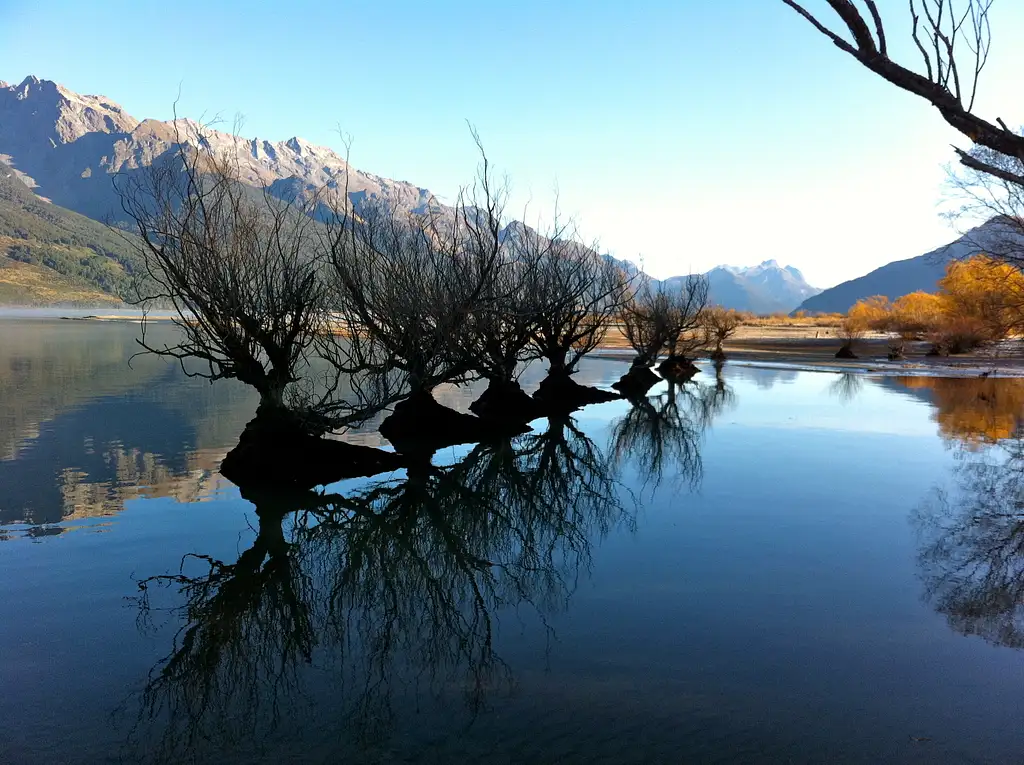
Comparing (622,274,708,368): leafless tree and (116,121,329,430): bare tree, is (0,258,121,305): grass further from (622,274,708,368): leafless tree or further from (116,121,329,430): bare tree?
(116,121,329,430): bare tree

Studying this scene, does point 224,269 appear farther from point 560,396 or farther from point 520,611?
point 560,396

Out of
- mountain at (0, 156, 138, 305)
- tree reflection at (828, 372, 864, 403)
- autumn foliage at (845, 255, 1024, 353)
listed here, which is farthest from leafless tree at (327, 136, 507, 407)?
mountain at (0, 156, 138, 305)

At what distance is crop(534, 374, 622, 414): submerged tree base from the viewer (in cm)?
2544

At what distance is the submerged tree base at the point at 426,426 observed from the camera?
18250 millimetres

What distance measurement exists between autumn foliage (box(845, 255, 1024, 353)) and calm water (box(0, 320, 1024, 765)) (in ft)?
12.5

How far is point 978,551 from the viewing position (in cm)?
940

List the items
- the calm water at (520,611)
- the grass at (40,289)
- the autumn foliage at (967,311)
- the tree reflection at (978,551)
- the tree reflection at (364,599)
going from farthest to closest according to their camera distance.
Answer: the grass at (40,289) < the autumn foliage at (967,311) < the tree reflection at (978,551) < the tree reflection at (364,599) < the calm water at (520,611)

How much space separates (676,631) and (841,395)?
24833 mm

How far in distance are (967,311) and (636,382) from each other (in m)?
30.8

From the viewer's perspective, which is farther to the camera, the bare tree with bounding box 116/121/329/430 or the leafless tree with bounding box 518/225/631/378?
the leafless tree with bounding box 518/225/631/378

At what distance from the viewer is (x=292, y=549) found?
31.5 ft

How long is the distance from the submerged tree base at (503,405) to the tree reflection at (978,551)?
11721 mm

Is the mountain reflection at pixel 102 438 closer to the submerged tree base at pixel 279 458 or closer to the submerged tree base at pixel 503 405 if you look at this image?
the submerged tree base at pixel 279 458

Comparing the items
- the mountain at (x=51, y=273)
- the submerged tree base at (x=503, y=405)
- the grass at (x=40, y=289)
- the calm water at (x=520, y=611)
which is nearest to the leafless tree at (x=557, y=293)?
the submerged tree base at (x=503, y=405)
